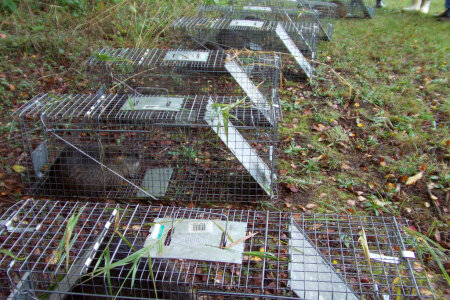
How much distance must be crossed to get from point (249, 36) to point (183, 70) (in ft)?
5.59

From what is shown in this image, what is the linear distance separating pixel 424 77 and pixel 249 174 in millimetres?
4356

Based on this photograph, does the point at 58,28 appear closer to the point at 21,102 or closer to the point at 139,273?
the point at 21,102

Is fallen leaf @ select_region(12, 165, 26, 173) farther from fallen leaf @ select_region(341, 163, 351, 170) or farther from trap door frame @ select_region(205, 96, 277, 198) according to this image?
fallen leaf @ select_region(341, 163, 351, 170)

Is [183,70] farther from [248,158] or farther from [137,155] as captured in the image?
[248,158]

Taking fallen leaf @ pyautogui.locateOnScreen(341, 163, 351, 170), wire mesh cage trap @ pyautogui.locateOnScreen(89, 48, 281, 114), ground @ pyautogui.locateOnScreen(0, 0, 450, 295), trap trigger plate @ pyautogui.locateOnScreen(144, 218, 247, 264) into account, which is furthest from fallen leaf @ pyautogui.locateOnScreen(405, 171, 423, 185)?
trap trigger plate @ pyautogui.locateOnScreen(144, 218, 247, 264)

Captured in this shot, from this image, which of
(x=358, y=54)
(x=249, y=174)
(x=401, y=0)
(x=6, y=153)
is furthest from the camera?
(x=401, y=0)

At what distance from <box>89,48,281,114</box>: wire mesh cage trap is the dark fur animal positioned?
77 cm

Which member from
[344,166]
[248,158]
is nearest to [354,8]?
[344,166]

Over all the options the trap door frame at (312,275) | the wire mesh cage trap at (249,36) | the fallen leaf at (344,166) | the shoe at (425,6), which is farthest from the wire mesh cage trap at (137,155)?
the shoe at (425,6)

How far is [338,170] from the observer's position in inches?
166

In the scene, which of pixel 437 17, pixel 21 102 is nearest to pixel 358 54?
pixel 437 17

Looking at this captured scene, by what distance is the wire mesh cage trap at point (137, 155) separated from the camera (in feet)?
11.2

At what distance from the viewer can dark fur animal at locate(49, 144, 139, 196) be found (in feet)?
11.5

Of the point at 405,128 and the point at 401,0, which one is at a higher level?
the point at 401,0
